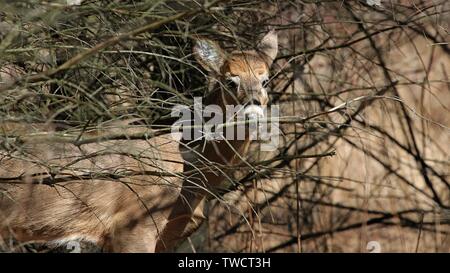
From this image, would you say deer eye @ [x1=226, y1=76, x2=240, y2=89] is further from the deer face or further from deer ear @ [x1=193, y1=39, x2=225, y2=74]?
deer ear @ [x1=193, y1=39, x2=225, y2=74]

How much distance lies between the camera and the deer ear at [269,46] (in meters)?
6.45

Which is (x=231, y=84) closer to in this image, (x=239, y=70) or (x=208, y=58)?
(x=239, y=70)

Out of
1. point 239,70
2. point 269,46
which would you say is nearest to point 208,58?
point 239,70

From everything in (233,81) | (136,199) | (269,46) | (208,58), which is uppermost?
(269,46)

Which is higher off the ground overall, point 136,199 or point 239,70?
point 239,70

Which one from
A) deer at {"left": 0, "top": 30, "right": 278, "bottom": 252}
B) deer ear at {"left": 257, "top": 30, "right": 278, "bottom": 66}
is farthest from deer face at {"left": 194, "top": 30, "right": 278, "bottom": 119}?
deer ear at {"left": 257, "top": 30, "right": 278, "bottom": 66}

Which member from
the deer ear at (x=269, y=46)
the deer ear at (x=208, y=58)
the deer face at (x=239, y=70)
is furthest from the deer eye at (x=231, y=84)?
the deer ear at (x=269, y=46)

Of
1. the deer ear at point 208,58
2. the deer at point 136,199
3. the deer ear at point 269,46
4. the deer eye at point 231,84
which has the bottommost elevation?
the deer at point 136,199

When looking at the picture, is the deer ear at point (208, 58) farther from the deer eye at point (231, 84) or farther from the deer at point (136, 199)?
the deer eye at point (231, 84)

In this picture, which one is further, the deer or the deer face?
the deer

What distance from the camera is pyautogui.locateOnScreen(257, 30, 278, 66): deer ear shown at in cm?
645

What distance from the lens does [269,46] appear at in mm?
6500
